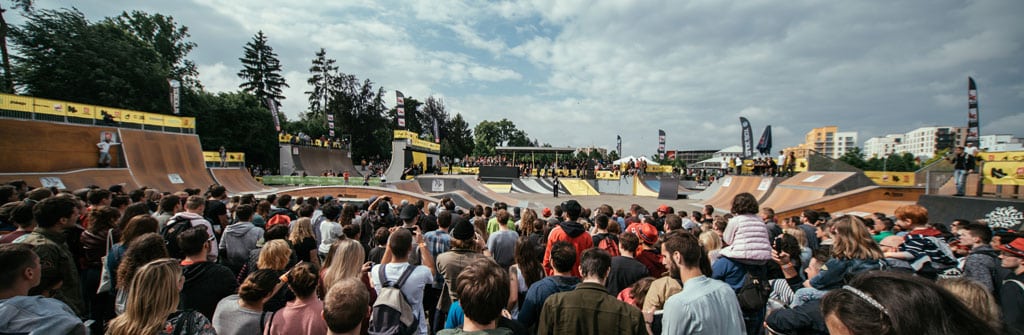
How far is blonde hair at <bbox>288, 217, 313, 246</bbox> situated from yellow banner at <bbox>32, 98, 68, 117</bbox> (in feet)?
63.9

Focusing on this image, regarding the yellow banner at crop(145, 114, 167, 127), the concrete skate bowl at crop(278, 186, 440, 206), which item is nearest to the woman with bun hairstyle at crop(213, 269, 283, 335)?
the concrete skate bowl at crop(278, 186, 440, 206)

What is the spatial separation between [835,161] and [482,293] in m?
20.3

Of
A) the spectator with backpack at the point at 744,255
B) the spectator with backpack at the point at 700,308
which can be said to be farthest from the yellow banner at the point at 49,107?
the spectator with backpack at the point at 744,255

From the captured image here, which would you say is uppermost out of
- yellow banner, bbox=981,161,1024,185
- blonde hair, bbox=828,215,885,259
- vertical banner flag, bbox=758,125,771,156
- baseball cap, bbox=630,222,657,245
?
vertical banner flag, bbox=758,125,771,156

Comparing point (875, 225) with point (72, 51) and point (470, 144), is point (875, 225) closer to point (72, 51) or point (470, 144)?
point (72, 51)

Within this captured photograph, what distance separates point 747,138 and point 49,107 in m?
37.3

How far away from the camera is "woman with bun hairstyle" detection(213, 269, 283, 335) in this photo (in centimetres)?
216

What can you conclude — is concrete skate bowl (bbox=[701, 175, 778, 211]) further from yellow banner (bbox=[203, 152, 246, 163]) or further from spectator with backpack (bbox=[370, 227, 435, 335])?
yellow banner (bbox=[203, 152, 246, 163])

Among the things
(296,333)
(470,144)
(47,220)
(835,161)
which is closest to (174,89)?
(47,220)

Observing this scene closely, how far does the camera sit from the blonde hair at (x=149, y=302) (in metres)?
1.72

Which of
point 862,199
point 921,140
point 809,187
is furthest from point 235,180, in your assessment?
point 921,140

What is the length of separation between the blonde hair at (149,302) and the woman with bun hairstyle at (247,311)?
33 centimetres

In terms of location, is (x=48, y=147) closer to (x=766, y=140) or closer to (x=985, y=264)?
(x=985, y=264)

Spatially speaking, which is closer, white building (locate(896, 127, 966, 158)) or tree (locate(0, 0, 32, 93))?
tree (locate(0, 0, 32, 93))
